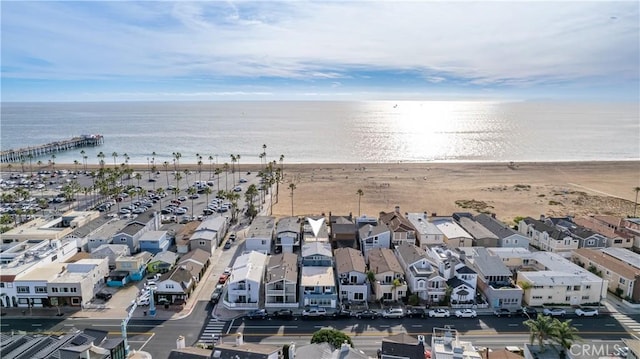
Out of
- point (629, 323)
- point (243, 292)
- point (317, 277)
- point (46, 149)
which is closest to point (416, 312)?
point (317, 277)

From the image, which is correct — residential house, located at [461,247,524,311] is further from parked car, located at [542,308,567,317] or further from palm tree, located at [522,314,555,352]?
palm tree, located at [522,314,555,352]

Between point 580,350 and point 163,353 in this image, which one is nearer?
point 580,350

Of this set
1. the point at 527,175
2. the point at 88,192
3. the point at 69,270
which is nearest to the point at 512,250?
the point at 69,270

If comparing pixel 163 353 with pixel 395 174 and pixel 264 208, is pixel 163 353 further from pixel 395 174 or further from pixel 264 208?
pixel 395 174

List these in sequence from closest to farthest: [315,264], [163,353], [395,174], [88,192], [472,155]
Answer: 1. [163,353]
2. [315,264]
3. [88,192]
4. [395,174]
5. [472,155]

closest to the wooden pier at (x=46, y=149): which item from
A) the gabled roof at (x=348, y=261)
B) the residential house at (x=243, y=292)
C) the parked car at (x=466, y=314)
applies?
the residential house at (x=243, y=292)

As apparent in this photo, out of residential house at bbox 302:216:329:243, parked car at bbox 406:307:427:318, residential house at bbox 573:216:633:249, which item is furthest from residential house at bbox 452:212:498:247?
residential house at bbox 302:216:329:243

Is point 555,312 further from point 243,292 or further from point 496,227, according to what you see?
point 243,292
